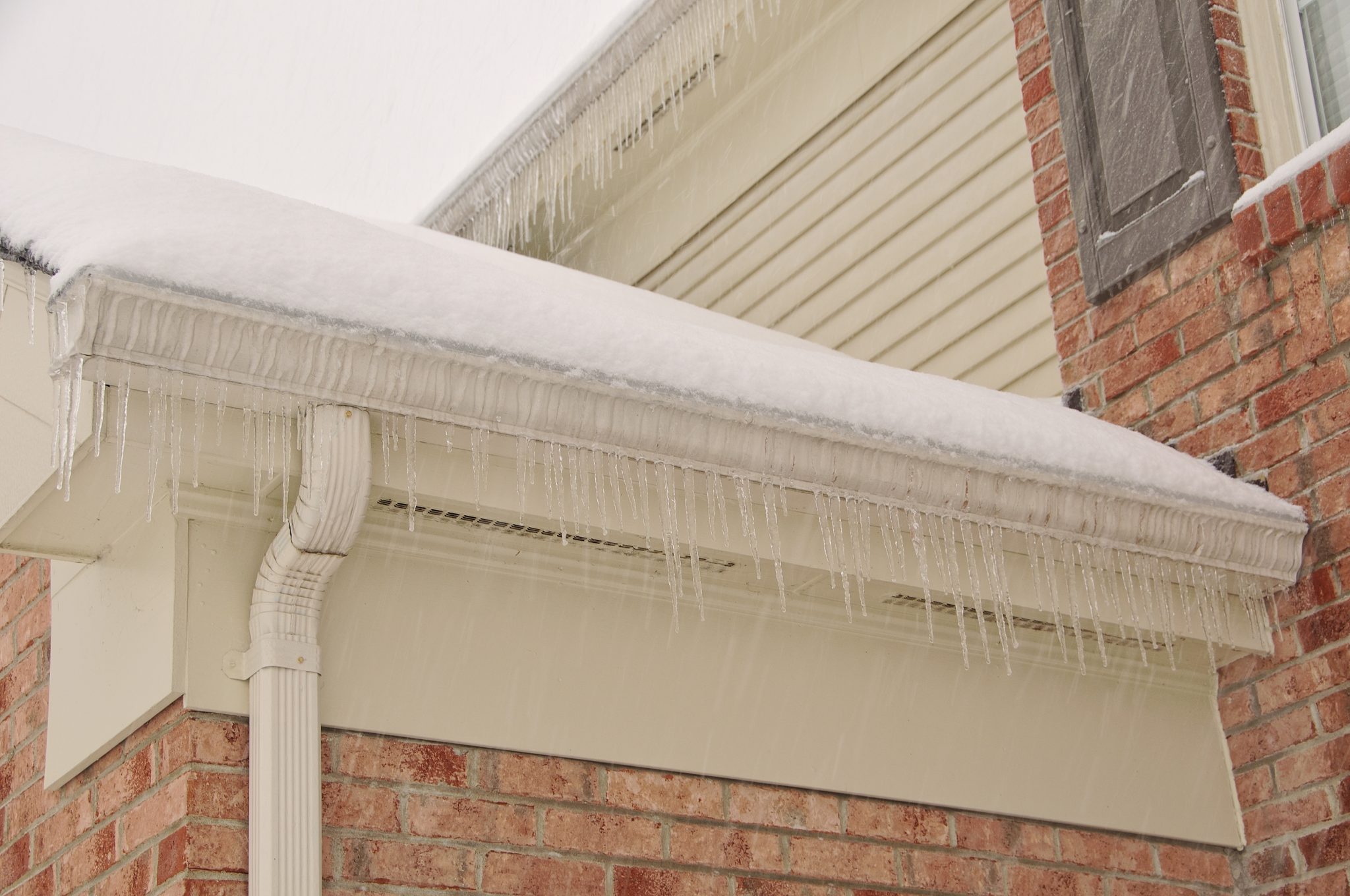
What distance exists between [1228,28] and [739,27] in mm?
1926

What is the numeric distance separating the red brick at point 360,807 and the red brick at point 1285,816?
1.98 m

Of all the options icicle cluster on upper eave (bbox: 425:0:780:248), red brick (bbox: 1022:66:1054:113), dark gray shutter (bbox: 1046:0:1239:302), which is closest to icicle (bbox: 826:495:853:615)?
dark gray shutter (bbox: 1046:0:1239:302)

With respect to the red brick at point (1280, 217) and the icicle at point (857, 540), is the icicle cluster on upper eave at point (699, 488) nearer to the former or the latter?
the icicle at point (857, 540)

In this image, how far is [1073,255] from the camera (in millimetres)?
3916

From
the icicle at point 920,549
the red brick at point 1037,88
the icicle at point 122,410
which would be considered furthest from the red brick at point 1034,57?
Answer: the icicle at point 122,410

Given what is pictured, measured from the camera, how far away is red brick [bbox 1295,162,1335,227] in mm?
3160

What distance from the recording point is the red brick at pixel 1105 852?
312 cm

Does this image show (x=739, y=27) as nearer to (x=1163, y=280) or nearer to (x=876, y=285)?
(x=876, y=285)

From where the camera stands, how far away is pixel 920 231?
15.4 feet

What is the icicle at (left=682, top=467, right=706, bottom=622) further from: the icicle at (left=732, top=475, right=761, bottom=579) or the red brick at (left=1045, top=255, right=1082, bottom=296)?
the red brick at (left=1045, top=255, right=1082, bottom=296)

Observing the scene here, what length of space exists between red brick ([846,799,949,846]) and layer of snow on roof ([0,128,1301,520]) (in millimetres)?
741

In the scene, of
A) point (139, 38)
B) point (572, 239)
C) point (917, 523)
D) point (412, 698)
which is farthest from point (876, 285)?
point (139, 38)

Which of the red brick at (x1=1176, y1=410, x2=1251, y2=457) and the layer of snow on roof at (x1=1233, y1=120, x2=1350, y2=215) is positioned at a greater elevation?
the layer of snow on roof at (x1=1233, y1=120, x2=1350, y2=215)

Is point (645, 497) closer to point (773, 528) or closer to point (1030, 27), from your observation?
point (773, 528)
